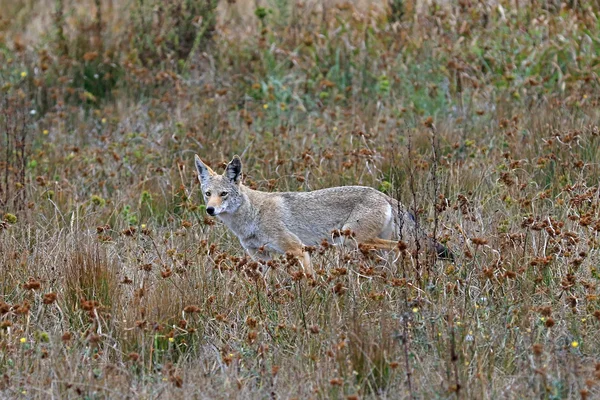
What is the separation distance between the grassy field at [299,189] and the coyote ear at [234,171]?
49 cm

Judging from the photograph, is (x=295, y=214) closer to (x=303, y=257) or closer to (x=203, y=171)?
(x=303, y=257)

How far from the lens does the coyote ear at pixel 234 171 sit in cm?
788

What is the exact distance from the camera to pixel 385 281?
6.31 m

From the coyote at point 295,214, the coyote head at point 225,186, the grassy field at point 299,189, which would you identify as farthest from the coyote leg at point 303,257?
the coyote head at point 225,186

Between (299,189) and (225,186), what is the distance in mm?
1164

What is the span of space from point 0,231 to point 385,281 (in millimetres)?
3037

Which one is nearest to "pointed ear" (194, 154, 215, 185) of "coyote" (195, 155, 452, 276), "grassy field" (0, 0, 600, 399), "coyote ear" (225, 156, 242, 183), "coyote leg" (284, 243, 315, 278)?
"coyote" (195, 155, 452, 276)

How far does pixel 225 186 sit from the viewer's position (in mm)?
7898

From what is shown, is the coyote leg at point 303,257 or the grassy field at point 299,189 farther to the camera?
the coyote leg at point 303,257

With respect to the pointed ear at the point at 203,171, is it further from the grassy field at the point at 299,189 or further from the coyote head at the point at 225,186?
the grassy field at the point at 299,189

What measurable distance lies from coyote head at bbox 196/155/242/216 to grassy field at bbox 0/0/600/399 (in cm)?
29

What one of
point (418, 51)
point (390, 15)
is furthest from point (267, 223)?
point (390, 15)

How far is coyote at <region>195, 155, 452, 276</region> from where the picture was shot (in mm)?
7684

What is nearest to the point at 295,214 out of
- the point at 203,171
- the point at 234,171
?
the point at 234,171
